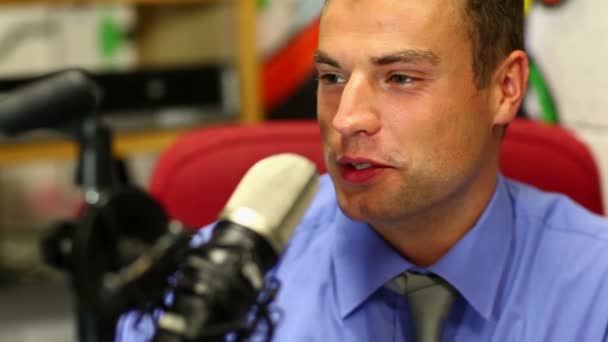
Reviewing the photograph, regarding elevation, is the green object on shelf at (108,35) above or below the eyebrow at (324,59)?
below

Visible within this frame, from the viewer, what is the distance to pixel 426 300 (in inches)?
35.7

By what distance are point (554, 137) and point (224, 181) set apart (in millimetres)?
533

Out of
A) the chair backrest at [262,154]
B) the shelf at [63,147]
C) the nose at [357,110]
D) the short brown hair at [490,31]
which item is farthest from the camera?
the shelf at [63,147]

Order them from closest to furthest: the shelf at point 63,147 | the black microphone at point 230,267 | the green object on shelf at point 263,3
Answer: the black microphone at point 230,267
the shelf at point 63,147
the green object on shelf at point 263,3

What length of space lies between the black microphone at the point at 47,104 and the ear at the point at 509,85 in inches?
22.0

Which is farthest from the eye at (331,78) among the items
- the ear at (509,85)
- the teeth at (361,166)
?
the ear at (509,85)

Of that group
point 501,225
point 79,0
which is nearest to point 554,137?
point 501,225

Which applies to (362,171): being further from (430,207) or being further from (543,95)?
(543,95)

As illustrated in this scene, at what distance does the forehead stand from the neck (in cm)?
21

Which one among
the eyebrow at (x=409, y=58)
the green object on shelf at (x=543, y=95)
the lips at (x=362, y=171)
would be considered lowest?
the green object on shelf at (x=543, y=95)

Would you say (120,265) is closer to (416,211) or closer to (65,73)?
(65,73)

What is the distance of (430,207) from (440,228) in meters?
0.08

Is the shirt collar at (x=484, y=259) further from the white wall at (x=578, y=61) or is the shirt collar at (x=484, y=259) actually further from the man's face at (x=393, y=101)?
the white wall at (x=578, y=61)

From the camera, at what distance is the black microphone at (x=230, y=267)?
47cm
